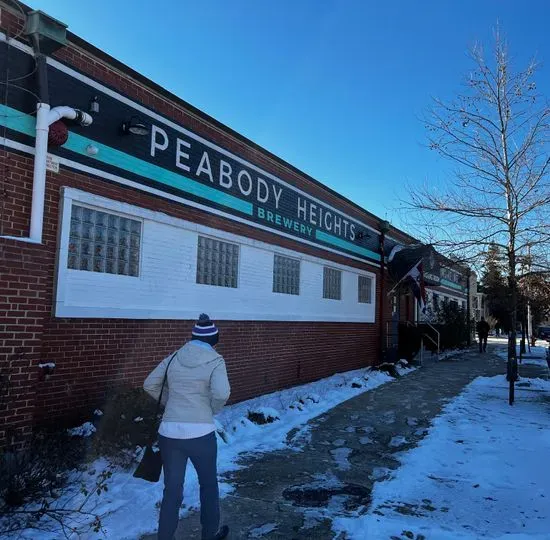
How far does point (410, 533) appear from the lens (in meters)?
4.25

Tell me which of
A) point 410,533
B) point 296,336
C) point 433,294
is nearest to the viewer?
point 410,533

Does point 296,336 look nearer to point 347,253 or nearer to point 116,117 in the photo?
point 347,253

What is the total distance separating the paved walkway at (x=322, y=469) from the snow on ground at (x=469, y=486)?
225 millimetres

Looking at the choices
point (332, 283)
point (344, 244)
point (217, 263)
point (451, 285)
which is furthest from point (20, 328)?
point (451, 285)

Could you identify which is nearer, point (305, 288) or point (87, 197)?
point (87, 197)

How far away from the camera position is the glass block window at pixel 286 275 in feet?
37.3

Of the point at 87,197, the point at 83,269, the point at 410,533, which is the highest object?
the point at 87,197

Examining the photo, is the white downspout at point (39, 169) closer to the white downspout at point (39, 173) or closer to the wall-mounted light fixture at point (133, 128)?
Answer: the white downspout at point (39, 173)

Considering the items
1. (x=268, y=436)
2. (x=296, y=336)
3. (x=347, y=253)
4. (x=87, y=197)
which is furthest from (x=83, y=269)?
(x=347, y=253)

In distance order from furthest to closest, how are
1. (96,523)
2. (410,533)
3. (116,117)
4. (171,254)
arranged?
1. (171,254)
2. (116,117)
3. (410,533)
4. (96,523)

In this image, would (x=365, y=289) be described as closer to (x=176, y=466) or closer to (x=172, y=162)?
(x=172, y=162)

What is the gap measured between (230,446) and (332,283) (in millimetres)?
7922

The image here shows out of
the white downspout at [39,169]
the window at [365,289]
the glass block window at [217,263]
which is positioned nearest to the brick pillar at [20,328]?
the white downspout at [39,169]

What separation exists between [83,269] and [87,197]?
890 millimetres
